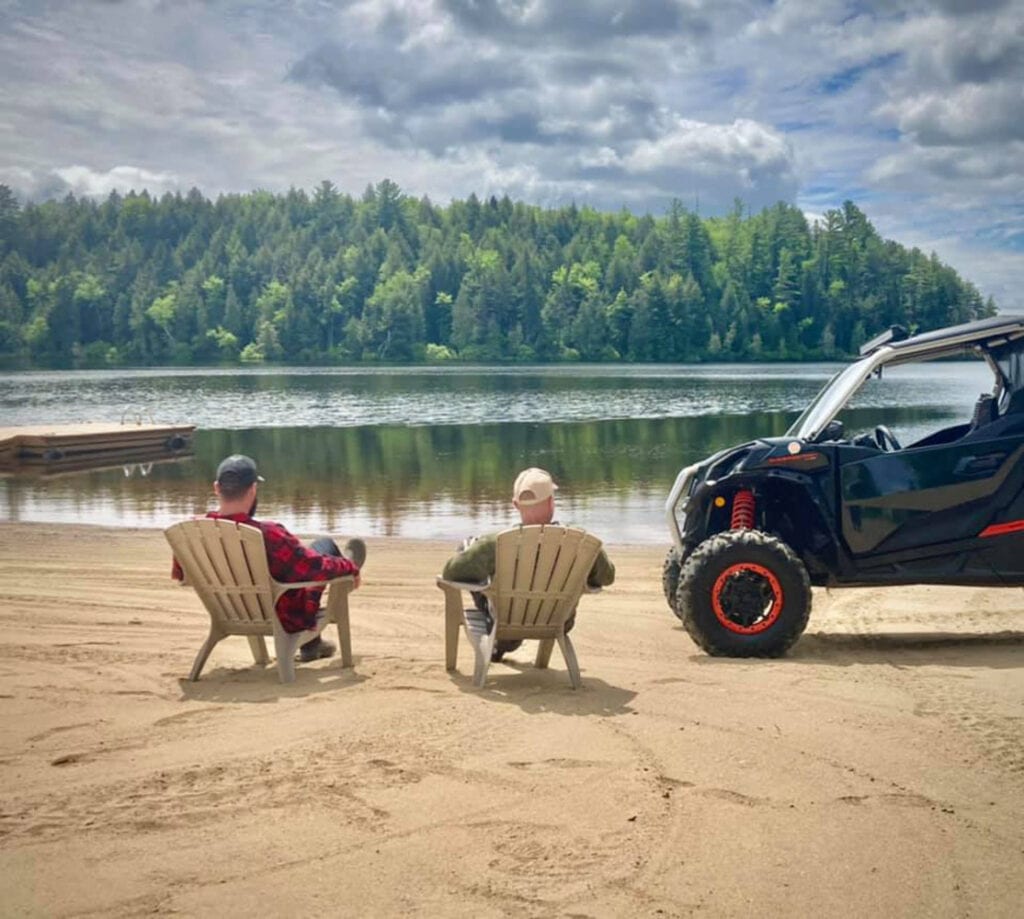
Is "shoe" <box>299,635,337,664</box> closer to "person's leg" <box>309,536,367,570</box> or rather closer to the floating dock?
"person's leg" <box>309,536,367,570</box>

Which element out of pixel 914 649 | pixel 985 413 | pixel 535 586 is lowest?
pixel 914 649

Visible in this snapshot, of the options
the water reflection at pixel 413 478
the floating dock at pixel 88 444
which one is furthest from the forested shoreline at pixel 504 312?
the floating dock at pixel 88 444

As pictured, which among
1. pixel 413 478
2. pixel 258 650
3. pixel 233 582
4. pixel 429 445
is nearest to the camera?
pixel 233 582

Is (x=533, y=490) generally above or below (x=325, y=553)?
above

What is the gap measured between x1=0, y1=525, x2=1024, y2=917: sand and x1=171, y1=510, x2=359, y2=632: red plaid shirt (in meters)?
0.41

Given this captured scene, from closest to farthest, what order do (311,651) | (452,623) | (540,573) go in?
1. (540,573)
2. (452,623)
3. (311,651)

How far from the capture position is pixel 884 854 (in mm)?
4305

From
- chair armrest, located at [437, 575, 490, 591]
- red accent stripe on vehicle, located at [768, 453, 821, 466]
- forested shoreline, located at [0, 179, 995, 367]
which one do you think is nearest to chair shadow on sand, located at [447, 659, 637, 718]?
chair armrest, located at [437, 575, 490, 591]

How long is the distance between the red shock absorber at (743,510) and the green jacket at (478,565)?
1.70 meters

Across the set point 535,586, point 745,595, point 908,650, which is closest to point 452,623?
point 535,586

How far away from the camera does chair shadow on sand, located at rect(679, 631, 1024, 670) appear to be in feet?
25.1

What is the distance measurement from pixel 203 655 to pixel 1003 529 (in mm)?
5642

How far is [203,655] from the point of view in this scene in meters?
6.96

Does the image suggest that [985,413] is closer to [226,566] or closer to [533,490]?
[533,490]
